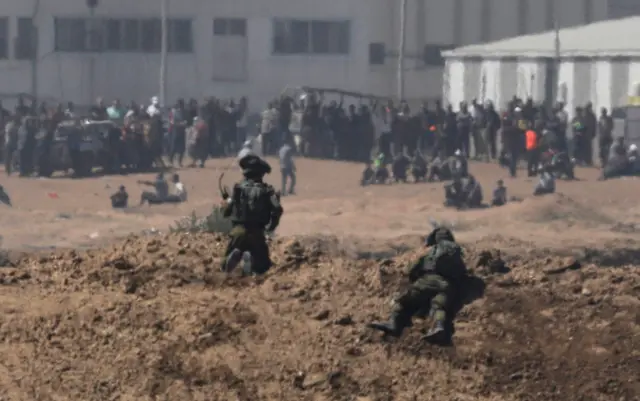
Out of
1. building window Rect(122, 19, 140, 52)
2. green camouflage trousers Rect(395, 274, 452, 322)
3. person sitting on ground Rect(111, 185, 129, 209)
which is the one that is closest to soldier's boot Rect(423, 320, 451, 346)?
green camouflage trousers Rect(395, 274, 452, 322)

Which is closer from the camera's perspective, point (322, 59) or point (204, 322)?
point (204, 322)

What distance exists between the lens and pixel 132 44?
52375mm

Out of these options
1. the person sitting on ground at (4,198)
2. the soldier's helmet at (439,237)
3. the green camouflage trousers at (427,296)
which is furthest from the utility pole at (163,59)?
the green camouflage trousers at (427,296)

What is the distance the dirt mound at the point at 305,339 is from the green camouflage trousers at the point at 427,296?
0.15 meters

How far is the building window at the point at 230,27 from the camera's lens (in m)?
52.3

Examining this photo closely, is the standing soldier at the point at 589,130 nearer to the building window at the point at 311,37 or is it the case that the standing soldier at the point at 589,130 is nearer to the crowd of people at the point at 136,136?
the crowd of people at the point at 136,136

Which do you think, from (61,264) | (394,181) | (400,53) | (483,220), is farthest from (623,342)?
(400,53)

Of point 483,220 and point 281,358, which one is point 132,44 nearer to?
point 483,220

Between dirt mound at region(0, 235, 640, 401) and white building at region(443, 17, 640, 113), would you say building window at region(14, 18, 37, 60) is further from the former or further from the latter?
dirt mound at region(0, 235, 640, 401)

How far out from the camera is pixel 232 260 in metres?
13.7

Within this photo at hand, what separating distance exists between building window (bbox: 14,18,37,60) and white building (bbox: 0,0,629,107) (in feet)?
0.10

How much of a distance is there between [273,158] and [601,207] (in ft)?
30.3

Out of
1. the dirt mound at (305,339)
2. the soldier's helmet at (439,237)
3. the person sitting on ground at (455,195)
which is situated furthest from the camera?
the person sitting on ground at (455,195)

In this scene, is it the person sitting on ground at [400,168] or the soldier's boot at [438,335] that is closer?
the soldier's boot at [438,335]
